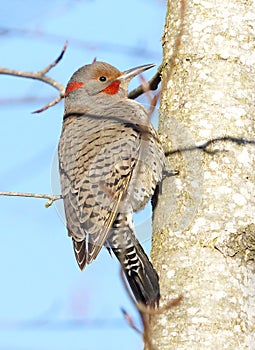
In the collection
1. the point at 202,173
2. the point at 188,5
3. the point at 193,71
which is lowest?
the point at 202,173

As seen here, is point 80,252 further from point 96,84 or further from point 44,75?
point 96,84

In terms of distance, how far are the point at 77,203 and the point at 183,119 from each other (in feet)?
2.66

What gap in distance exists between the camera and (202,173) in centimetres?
302

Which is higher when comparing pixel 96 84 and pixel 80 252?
pixel 96 84

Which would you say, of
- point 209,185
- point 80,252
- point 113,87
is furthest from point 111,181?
point 113,87

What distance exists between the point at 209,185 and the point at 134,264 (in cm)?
73

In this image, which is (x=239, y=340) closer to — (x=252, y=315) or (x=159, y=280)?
(x=252, y=315)

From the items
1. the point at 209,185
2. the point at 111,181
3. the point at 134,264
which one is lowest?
the point at 134,264

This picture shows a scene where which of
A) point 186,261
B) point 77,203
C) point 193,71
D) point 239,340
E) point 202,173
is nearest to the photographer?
point 239,340

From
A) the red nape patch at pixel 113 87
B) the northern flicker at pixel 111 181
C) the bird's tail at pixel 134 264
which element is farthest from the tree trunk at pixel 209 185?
the red nape patch at pixel 113 87

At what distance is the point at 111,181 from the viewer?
3588mm

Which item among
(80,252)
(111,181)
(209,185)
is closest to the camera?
(209,185)

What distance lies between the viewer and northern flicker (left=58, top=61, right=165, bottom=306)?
3434mm

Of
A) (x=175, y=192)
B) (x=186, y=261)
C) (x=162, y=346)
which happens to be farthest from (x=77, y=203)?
(x=162, y=346)
